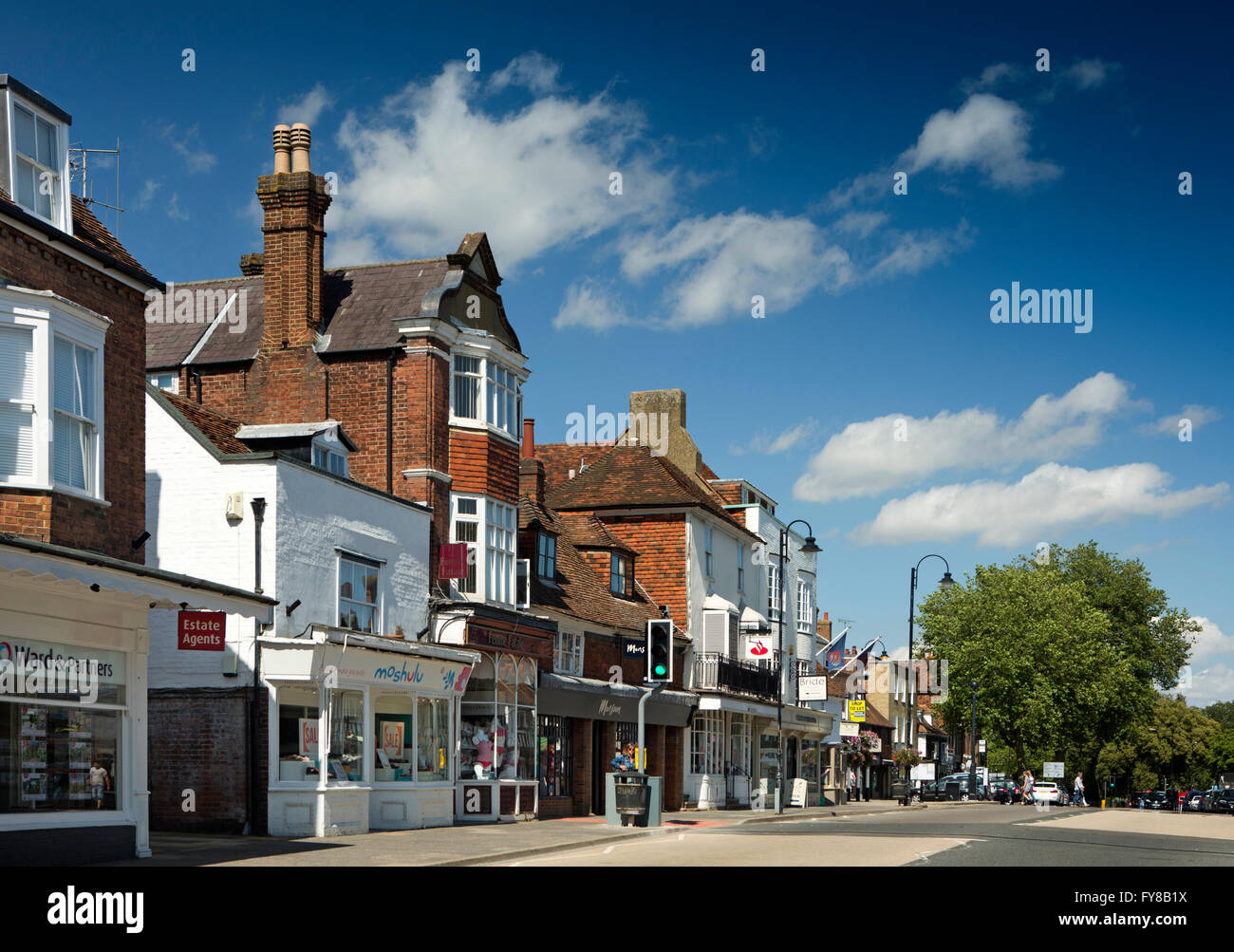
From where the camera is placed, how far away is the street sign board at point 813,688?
4753 centimetres

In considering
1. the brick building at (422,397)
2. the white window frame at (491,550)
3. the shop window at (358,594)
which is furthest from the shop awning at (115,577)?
the white window frame at (491,550)

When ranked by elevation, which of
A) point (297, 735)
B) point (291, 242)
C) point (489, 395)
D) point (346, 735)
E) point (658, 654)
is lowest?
point (346, 735)

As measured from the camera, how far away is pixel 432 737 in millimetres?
26234

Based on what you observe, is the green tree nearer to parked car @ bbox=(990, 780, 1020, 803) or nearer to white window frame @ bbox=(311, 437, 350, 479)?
parked car @ bbox=(990, 780, 1020, 803)

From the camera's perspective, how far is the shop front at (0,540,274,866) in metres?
15.7

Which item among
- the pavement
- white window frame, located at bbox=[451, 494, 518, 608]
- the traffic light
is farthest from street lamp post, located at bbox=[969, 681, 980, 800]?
the traffic light

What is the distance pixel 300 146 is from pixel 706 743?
23684 mm

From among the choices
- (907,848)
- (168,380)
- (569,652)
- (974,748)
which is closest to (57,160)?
(168,380)

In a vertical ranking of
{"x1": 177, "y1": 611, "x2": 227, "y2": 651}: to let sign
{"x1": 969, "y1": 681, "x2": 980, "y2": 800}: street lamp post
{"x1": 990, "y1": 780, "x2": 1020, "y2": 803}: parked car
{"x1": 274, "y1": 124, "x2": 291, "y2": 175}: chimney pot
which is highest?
{"x1": 274, "y1": 124, "x2": 291, "y2": 175}: chimney pot

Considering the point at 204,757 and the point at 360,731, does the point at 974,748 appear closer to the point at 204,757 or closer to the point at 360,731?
the point at 360,731

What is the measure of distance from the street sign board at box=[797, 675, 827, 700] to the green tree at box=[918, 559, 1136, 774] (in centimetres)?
2176

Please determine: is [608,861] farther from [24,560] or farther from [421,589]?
[421,589]

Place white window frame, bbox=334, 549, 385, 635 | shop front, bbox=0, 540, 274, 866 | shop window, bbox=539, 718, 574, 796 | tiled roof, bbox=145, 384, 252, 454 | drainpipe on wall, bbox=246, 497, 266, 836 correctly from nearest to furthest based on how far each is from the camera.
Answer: shop front, bbox=0, 540, 274, 866 → drainpipe on wall, bbox=246, 497, 266, 836 → tiled roof, bbox=145, 384, 252, 454 → white window frame, bbox=334, 549, 385, 635 → shop window, bbox=539, 718, 574, 796
